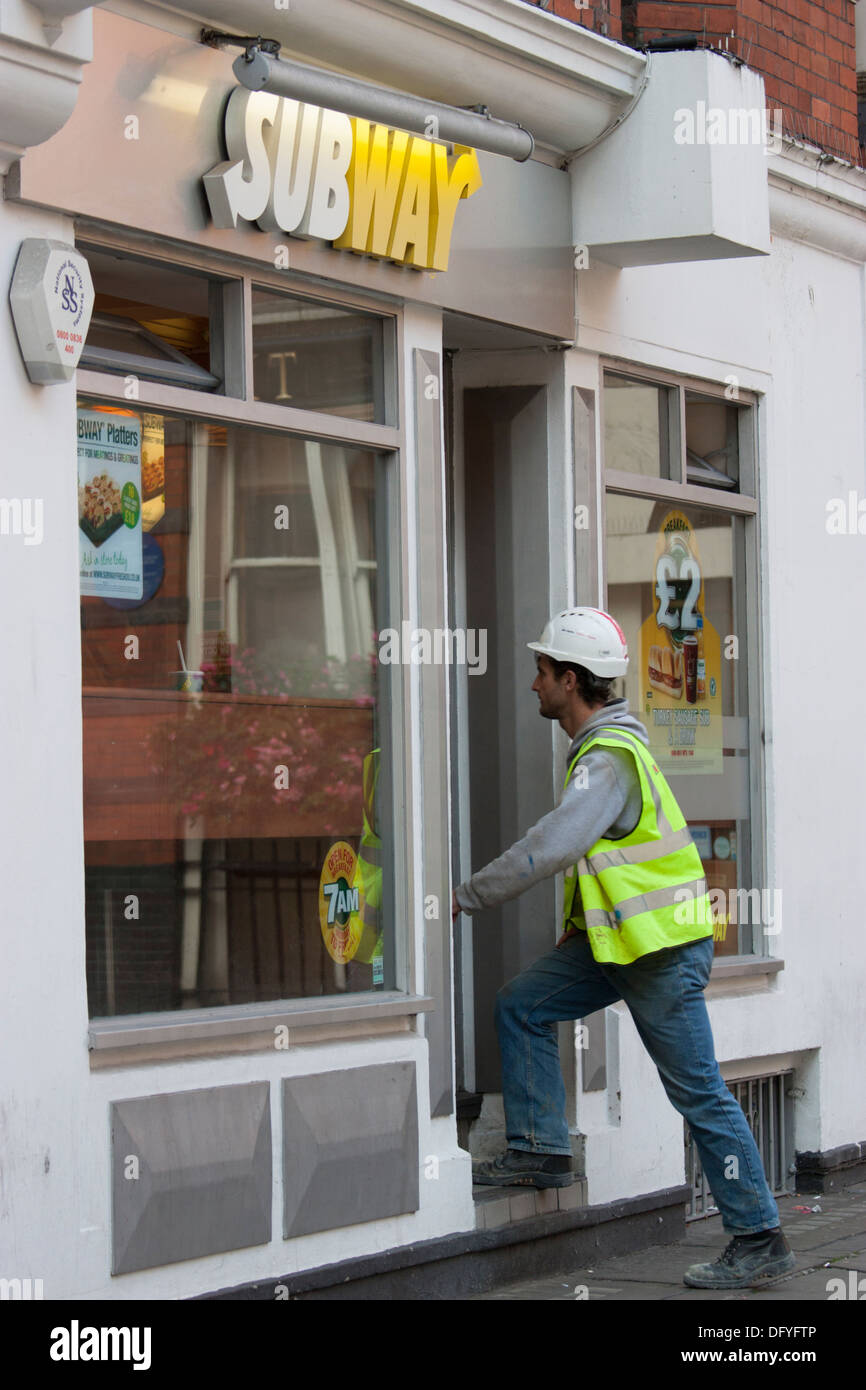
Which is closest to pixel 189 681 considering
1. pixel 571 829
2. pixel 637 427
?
pixel 571 829

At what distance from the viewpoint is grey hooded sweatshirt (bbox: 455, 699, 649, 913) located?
6238 millimetres

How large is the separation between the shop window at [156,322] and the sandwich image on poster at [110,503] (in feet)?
0.54

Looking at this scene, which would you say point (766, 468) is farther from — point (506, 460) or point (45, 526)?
point (45, 526)

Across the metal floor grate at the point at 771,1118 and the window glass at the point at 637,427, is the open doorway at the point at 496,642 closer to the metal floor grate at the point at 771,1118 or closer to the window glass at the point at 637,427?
the window glass at the point at 637,427

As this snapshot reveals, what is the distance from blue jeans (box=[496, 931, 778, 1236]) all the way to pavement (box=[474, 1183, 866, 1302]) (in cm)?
26

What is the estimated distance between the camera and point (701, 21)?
8.34 metres

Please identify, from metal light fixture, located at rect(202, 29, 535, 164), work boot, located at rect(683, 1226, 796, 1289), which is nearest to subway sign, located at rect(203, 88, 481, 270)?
metal light fixture, located at rect(202, 29, 535, 164)

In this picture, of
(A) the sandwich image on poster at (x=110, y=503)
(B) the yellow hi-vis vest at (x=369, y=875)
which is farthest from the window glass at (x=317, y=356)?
(B) the yellow hi-vis vest at (x=369, y=875)

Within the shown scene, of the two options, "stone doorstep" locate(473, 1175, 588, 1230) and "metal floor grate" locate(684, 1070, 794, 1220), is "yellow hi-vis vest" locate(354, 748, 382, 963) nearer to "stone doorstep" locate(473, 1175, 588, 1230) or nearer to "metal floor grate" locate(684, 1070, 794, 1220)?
"stone doorstep" locate(473, 1175, 588, 1230)

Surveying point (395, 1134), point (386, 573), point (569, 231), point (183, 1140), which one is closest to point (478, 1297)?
point (395, 1134)

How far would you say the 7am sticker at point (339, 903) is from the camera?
21.1 feet

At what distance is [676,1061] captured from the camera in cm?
637

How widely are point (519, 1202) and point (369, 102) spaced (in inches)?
142

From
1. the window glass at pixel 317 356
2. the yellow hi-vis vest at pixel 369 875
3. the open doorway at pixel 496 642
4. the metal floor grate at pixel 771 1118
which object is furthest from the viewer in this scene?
the metal floor grate at pixel 771 1118
